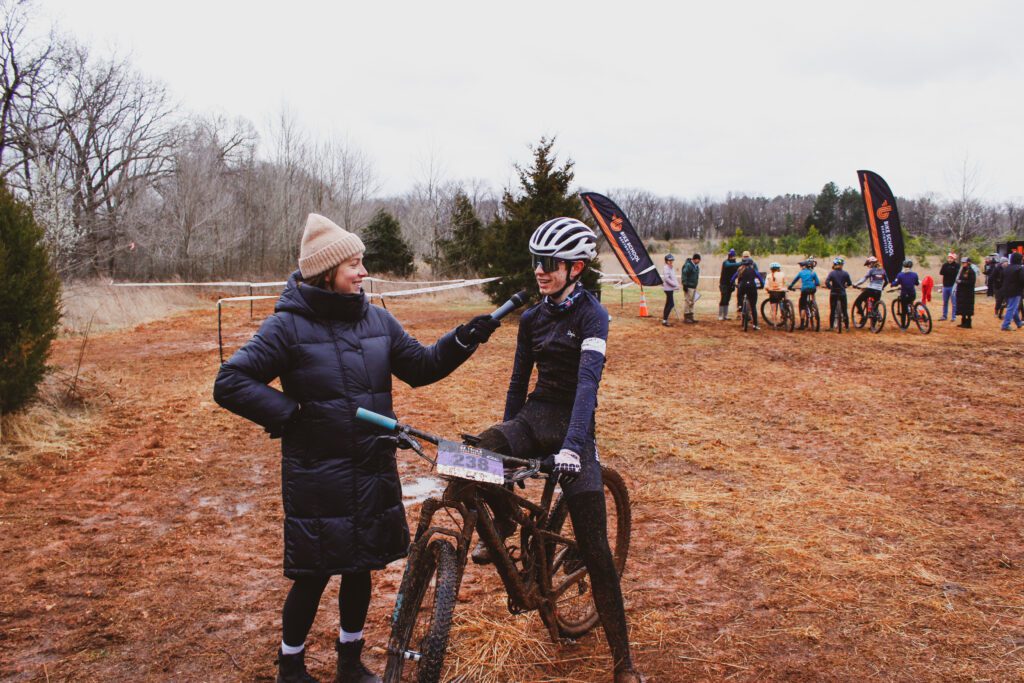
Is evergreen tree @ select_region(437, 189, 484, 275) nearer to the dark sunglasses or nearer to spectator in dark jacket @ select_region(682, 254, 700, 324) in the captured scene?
spectator in dark jacket @ select_region(682, 254, 700, 324)

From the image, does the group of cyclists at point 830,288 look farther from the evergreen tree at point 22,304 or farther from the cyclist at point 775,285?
the evergreen tree at point 22,304

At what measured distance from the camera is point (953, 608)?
374 cm

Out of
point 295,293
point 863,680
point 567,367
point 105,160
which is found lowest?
point 863,680

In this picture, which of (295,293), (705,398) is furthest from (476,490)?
(705,398)

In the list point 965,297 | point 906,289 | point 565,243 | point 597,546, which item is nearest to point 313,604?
point 597,546

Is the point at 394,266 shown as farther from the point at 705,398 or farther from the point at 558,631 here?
the point at 558,631

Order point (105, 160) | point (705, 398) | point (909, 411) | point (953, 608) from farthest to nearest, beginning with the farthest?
point (105, 160) < point (705, 398) < point (909, 411) < point (953, 608)

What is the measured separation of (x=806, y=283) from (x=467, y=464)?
1596 cm

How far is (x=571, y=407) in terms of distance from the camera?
3.07m

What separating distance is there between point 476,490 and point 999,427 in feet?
25.7

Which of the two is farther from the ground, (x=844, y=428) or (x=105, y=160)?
(x=105, y=160)

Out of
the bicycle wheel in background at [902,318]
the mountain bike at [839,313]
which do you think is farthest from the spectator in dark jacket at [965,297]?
the mountain bike at [839,313]

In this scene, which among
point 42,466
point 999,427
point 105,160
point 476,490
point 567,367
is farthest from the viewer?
point 105,160

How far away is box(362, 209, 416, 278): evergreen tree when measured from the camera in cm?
3991
